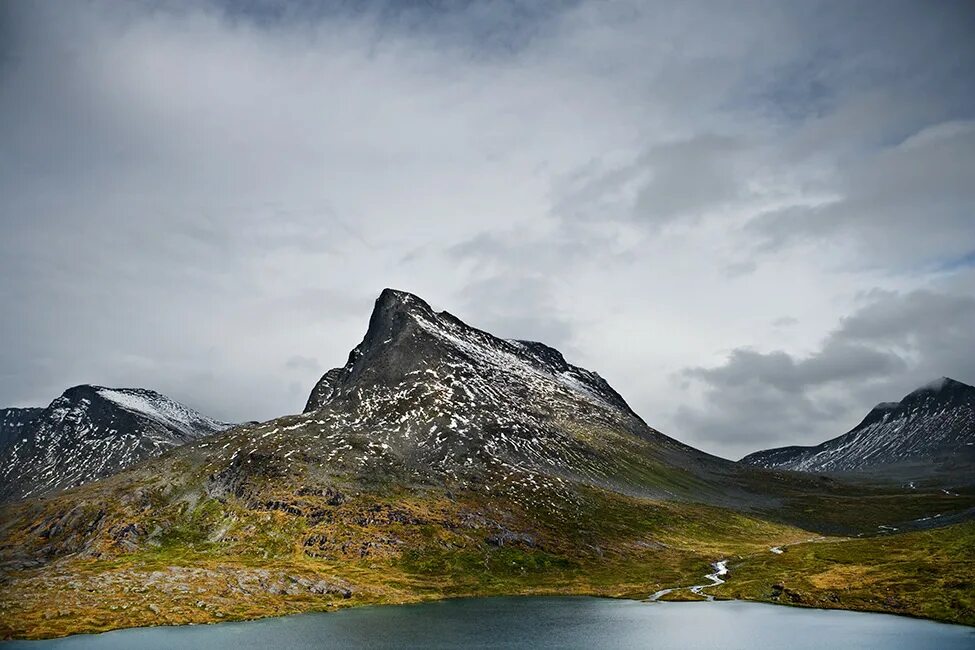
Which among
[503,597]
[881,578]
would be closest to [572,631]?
[503,597]

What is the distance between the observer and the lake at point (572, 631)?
11069 centimetres

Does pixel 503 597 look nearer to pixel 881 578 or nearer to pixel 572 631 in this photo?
pixel 572 631

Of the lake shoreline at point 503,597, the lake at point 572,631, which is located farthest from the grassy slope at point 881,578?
the lake at point 572,631

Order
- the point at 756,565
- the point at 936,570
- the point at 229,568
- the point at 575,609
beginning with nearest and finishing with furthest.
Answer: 1. the point at 936,570
2. the point at 575,609
3. the point at 229,568
4. the point at 756,565

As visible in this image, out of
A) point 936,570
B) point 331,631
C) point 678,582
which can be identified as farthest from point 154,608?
point 936,570

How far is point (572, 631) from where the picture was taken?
128500 millimetres

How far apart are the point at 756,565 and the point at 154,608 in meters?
153

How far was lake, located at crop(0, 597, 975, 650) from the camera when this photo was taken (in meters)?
111

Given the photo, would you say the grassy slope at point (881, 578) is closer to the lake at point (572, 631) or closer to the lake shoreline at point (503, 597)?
the lake shoreline at point (503, 597)

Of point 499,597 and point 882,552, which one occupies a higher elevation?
point 882,552

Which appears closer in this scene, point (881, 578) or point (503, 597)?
point (881, 578)

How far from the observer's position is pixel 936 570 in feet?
470

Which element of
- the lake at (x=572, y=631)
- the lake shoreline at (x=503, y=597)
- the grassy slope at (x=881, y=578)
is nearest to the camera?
the lake at (x=572, y=631)

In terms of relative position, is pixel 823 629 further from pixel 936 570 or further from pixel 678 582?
pixel 678 582
